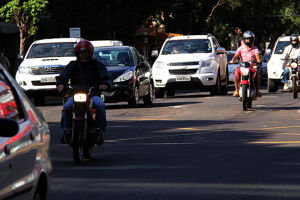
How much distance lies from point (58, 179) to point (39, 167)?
314 cm

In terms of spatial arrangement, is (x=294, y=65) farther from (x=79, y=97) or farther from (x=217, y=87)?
(x=79, y=97)

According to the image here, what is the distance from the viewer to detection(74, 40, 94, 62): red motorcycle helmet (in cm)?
1188

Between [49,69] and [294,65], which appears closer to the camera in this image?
[294,65]

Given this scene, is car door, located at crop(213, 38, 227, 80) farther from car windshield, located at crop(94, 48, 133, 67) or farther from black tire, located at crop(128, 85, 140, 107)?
black tire, located at crop(128, 85, 140, 107)

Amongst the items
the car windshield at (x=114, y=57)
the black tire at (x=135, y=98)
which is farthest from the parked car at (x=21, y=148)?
the car windshield at (x=114, y=57)

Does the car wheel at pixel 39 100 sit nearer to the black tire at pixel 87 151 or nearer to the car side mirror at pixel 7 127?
the black tire at pixel 87 151

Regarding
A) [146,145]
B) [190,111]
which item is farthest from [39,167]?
[190,111]

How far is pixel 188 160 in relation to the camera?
11234 mm

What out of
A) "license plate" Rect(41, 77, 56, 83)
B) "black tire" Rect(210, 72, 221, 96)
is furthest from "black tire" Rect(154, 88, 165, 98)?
"license plate" Rect(41, 77, 56, 83)

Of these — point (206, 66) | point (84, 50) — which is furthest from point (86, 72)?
point (206, 66)

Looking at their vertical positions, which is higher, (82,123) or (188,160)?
(82,123)

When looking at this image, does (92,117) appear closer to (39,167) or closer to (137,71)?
(39,167)

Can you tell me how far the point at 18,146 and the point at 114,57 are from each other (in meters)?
18.4

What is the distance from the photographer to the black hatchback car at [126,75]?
75.2 ft
